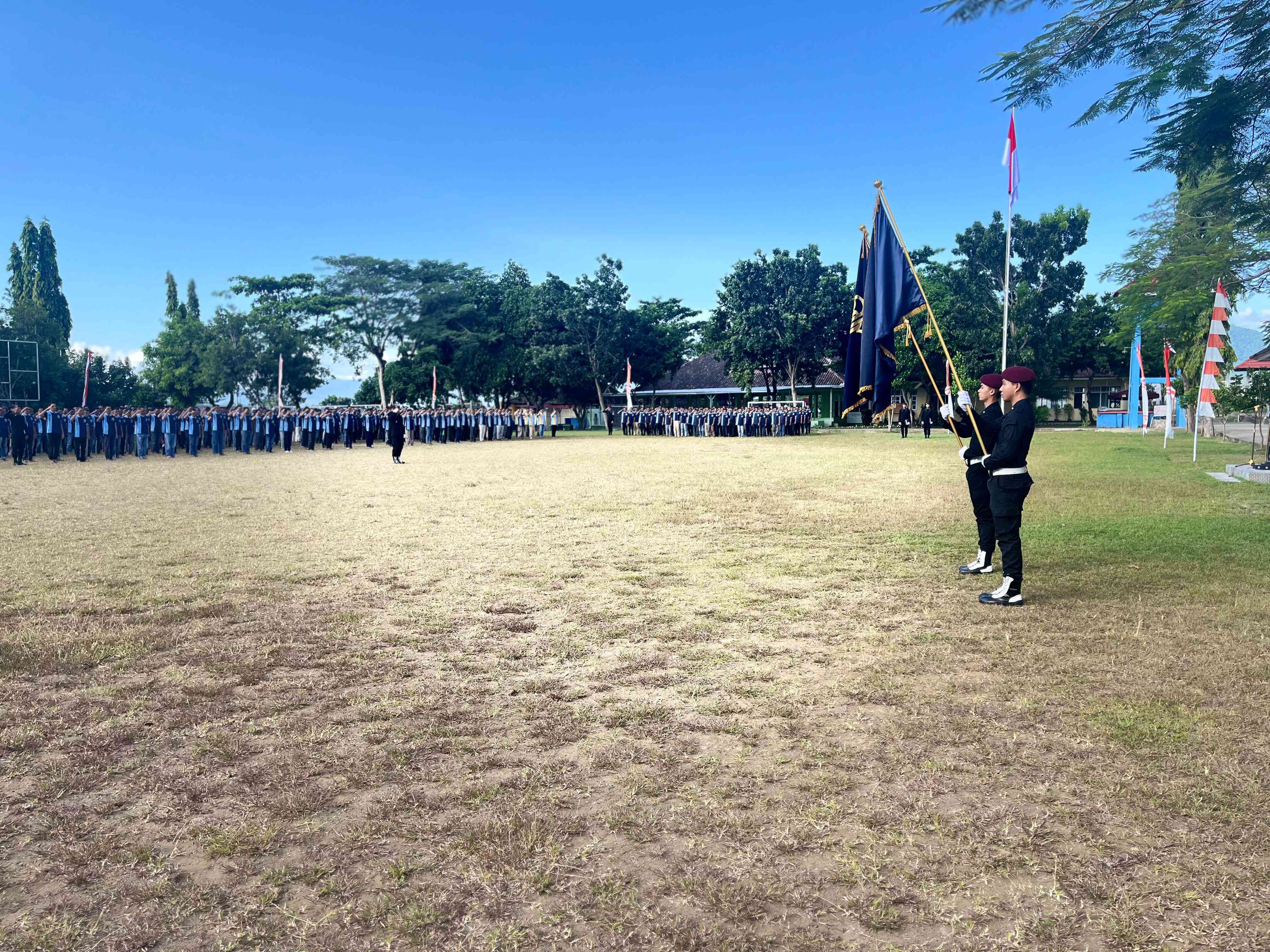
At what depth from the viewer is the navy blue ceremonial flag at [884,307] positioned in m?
8.57

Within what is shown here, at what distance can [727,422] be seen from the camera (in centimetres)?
4528

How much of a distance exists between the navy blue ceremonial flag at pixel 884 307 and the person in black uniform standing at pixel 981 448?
2.64 feet

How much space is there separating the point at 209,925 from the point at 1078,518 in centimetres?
1166

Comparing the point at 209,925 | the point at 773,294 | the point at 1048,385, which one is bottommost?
the point at 209,925

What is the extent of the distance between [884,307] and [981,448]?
1.77m

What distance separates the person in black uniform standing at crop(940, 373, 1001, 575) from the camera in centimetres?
784

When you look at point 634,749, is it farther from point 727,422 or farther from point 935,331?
point 727,422

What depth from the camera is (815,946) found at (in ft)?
8.80

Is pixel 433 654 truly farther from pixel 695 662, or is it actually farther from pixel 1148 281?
pixel 1148 281

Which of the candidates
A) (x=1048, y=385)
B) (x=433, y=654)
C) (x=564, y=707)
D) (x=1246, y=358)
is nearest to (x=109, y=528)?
(x=433, y=654)

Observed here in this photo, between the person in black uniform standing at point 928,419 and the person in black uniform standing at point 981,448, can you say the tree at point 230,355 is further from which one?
the person in black uniform standing at point 981,448

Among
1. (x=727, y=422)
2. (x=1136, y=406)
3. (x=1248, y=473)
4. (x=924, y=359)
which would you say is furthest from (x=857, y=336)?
(x=1136, y=406)

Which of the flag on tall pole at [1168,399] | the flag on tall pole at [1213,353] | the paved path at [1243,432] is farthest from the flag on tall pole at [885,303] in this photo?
the flag on tall pole at [1168,399]

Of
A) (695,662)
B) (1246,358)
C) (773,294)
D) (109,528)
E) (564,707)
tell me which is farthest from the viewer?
(773,294)
